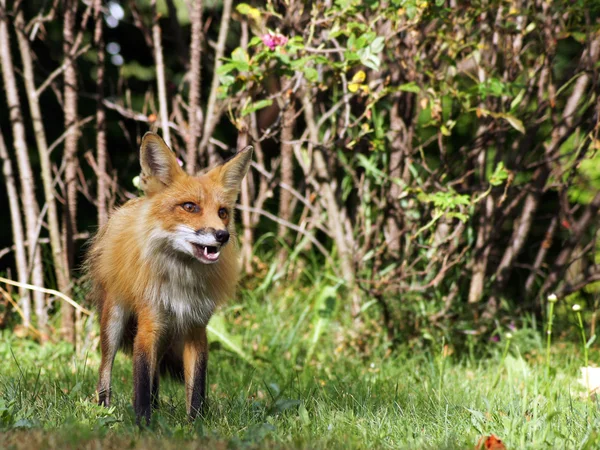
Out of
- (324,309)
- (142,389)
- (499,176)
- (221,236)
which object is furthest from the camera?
(324,309)

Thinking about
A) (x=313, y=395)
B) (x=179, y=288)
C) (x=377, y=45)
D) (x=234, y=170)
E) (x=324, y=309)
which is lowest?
(x=324, y=309)

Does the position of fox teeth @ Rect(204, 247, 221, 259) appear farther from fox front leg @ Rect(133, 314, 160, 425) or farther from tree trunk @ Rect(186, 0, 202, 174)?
tree trunk @ Rect(186, 0, 202, 174)

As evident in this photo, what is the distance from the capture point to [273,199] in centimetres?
775

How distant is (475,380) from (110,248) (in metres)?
2.47

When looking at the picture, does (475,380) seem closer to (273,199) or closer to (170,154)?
(170,154)

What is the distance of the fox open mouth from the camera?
136 inches

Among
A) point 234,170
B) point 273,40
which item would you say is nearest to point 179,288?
point 234,170

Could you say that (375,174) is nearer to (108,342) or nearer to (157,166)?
(157,166)

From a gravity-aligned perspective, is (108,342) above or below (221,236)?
below

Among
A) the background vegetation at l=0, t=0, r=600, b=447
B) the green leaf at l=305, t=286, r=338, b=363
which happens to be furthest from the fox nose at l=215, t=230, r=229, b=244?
the green leaf at l=305, t=286, r=338, b=363

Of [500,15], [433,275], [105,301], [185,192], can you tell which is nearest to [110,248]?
[105,301]

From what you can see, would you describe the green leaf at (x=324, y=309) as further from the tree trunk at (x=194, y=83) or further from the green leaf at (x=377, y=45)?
the green leaf at (x=377, y=45)

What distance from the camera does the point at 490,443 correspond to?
10.4 ft

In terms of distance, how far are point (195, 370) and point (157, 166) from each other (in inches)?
39.9
